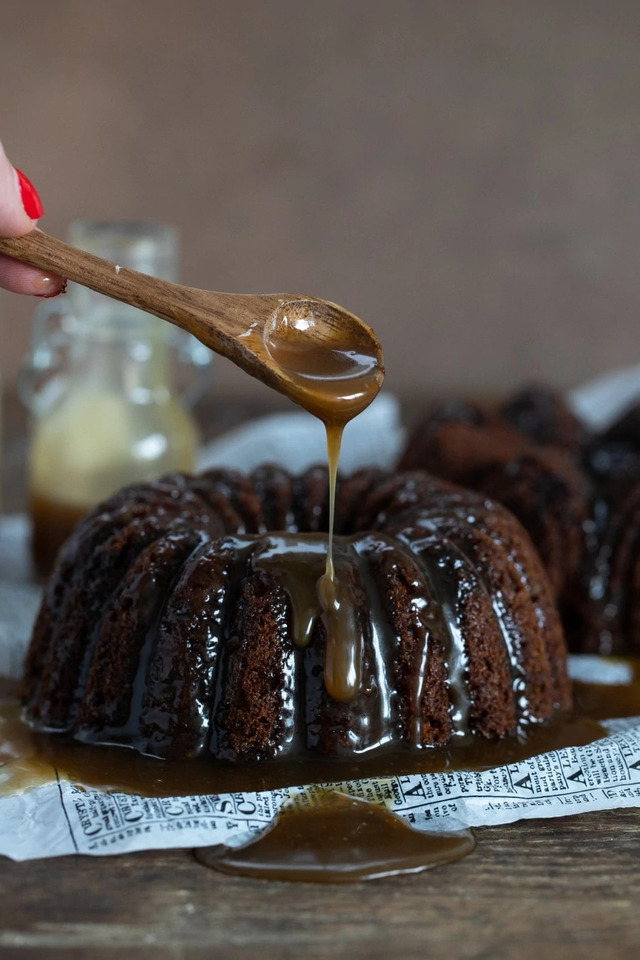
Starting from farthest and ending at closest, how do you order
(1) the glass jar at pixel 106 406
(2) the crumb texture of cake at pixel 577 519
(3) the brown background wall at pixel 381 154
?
(3) the brown background wall at pixel 381 154 → (1) the glass jar at pixel 106 406 → (2) the crumb texture of cake at pixel 577 519

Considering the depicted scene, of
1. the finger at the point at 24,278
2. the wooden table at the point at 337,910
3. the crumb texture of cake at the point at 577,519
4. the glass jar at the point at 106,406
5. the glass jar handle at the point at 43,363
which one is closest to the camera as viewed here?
the wooden table at the point at 337,910

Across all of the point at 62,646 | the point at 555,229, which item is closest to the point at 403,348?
the point at 555,229

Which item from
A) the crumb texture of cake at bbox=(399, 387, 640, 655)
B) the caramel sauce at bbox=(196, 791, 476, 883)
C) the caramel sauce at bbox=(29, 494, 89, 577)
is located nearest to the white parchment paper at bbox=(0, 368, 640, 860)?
the caramel sauce at bbox=(196, 791, 476, 883)

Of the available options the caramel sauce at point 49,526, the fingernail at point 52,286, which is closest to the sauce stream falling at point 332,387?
the fingernail at point 52,286

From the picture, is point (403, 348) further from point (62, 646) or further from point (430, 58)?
point (62, 646)

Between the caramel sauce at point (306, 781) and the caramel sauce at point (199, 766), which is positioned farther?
the caramel sauce at point (199, 766)

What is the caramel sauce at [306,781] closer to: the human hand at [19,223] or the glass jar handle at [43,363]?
the human hand at [19,223]

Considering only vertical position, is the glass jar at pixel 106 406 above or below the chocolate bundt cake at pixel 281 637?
above
